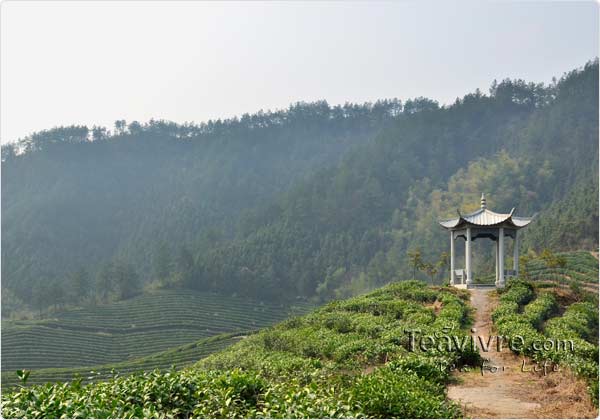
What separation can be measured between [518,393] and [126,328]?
36.9m

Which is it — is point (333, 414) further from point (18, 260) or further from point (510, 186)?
point (18, 260)

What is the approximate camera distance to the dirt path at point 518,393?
7.14 metres

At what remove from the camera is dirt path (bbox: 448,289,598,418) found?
23.4 ft

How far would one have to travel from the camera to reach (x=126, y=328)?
136 feet

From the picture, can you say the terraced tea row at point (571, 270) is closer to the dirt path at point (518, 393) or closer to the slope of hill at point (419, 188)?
the dirt path at point (518, 393)

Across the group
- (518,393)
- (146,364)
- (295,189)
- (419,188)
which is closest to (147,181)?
(295,189)

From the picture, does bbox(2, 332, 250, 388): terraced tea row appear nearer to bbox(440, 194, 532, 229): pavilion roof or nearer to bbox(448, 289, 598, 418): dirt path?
bbox(440, 194, 532, 229): pavilion roof

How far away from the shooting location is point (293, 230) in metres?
67.1

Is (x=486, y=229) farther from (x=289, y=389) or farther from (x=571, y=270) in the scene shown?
(x=289, y=389)

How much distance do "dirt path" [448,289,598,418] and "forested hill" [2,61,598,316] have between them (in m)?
31.9

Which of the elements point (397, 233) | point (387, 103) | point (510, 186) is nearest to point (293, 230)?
point (397, 233)

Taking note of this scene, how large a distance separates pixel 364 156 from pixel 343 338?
67.6 metres

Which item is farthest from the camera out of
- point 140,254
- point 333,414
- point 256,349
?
point 140,254

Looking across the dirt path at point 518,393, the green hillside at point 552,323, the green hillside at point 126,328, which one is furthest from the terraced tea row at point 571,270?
the dirt path at point 518,393
